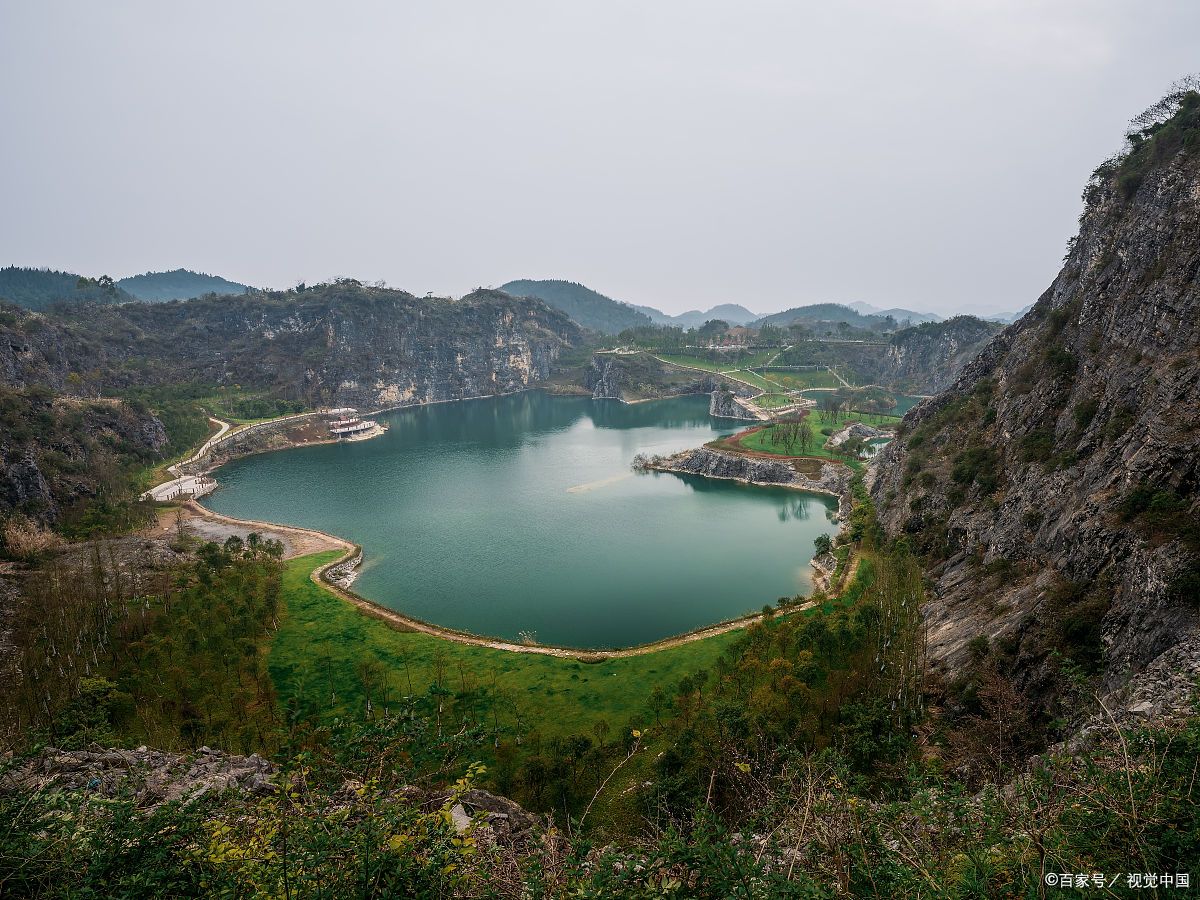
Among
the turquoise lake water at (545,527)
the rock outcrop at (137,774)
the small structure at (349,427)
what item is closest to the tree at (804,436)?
the turquoise lake water at (545,527)

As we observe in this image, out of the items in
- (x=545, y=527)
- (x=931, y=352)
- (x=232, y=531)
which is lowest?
(x=545, y=527)

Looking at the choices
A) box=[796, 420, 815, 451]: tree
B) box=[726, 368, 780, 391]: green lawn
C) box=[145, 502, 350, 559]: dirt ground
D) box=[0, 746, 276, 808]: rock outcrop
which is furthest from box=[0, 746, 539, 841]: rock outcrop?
box=[726, 368, 780, 391]: green lawn

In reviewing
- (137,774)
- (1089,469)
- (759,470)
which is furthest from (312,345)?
(1089,469)

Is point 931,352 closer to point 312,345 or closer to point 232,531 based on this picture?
point 232,531

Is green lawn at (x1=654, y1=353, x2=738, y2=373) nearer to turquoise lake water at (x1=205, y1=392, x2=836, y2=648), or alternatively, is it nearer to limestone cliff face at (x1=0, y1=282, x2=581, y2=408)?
limestone cliff face at (x1=0, y1=282, x2=581, y2=408)

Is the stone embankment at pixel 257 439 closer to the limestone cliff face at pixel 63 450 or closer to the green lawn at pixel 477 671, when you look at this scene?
the limestone cliff face at pixel 63 450

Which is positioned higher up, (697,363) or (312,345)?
(312,345)

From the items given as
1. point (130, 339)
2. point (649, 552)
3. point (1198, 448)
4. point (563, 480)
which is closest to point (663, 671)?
point (649, 552)
